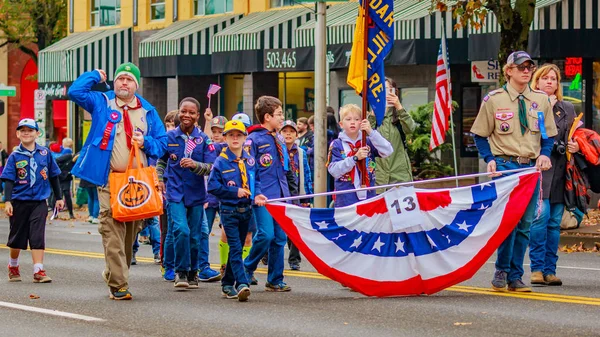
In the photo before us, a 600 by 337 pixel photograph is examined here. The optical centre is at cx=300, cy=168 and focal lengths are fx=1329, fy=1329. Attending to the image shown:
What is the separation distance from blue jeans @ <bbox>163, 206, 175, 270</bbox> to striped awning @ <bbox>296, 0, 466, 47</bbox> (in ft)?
42.8

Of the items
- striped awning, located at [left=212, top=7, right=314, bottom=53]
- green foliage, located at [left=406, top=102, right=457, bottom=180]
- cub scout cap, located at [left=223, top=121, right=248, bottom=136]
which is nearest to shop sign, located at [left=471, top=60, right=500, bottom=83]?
green foliage, located at [left=406, top=102, right=457, bottom=180]

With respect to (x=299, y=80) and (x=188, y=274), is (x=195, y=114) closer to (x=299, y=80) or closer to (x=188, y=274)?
(x=188, y=274)

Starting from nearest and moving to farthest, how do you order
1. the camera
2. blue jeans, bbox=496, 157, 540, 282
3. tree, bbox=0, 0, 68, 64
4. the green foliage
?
blue jeans, bbox=496, 157, 540, 282
the camera
the green foliage
tree, bbox=0, 0, 68, 64

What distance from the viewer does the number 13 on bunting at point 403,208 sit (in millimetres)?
10906

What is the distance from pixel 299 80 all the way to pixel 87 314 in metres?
23.4

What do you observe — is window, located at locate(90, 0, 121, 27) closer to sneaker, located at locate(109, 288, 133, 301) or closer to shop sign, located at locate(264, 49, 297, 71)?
shop sign, located at locate(264, 49, 297, 71)

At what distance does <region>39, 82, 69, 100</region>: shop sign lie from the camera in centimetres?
3966

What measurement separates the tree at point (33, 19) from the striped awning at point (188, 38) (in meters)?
8.14

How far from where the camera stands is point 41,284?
13000 mm

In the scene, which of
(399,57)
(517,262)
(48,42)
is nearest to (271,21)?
(399,57)

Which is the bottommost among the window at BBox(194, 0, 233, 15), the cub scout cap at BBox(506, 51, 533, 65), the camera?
the camera

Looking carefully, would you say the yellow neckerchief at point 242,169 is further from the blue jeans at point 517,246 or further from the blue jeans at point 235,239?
the blue jeans at point 517,246

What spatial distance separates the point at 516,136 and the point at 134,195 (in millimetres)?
3269

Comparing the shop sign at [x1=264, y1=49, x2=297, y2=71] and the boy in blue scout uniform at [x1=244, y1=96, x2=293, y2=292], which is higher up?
the shop sign at [x1=264, y1=49, x2=297, y2=71]
